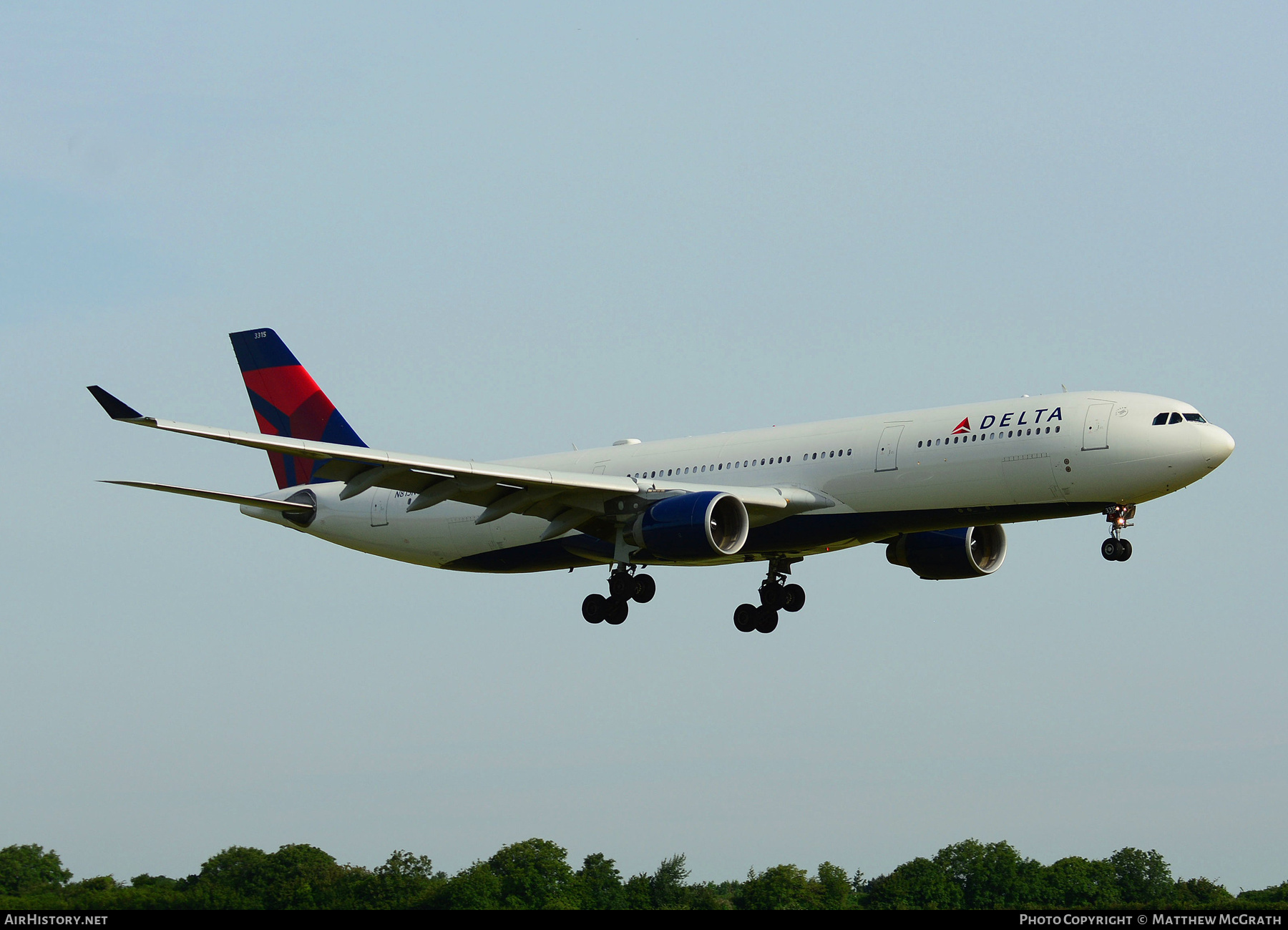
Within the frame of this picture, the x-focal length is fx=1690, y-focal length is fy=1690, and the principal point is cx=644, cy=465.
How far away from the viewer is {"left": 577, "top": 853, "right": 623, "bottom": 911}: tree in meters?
48.3

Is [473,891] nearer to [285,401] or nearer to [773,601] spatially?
[773,601]

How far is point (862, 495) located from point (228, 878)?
18039 mm

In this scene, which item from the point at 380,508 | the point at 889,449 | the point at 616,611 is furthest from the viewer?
the point at 380,508

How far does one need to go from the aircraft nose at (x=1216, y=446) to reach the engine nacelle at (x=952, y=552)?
8891 mm

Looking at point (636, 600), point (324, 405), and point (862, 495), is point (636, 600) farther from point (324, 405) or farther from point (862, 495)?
point (324, 405)

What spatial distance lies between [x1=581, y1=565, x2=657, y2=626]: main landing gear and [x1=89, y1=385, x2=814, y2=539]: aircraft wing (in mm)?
2274

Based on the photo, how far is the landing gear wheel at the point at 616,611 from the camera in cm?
4594

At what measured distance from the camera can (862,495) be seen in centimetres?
4181

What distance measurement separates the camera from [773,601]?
4844 cm

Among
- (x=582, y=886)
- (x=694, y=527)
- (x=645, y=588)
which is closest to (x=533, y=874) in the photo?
(x=582, y=886)

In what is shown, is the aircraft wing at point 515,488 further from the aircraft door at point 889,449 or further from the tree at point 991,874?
the tree at point 991,874

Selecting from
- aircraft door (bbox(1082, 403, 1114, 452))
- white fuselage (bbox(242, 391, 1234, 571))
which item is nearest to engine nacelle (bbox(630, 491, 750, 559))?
white fuselage (bbox(242, 391, 1234, 571))

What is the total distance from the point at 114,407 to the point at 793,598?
836 inches

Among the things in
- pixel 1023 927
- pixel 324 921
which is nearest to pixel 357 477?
pixel 324 921
